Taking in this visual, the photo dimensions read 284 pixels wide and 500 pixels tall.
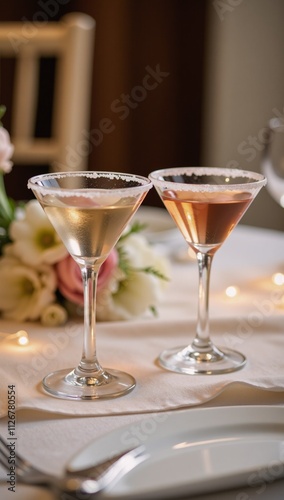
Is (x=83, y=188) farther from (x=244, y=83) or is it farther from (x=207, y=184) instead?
(x=244, y=83)

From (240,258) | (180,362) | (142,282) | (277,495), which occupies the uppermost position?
(240,258)

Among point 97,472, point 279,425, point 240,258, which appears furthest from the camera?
point 240,258

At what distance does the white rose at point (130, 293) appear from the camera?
1040mm

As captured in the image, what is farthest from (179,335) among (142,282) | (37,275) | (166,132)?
(166,132)

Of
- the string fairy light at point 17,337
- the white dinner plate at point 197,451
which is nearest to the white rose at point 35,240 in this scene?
the string fairy light at point 17,337

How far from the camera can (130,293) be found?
1062 millimetres

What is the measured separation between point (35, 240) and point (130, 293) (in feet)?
0.49

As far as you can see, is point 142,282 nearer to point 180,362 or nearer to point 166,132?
point 180,362

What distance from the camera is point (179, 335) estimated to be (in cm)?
100

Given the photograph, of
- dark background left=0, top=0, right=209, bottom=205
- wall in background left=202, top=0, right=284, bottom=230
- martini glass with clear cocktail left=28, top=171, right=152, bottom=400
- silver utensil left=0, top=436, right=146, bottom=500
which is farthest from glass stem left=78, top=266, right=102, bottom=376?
dark background left=0, top=0, right=209, bottom=205

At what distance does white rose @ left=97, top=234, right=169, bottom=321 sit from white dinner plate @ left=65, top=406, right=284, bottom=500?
34cm

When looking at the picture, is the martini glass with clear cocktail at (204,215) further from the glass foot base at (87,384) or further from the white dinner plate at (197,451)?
the white dinner plate at (197,451)

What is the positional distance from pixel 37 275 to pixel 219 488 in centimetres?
53

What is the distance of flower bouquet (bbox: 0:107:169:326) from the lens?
40.3 inches
